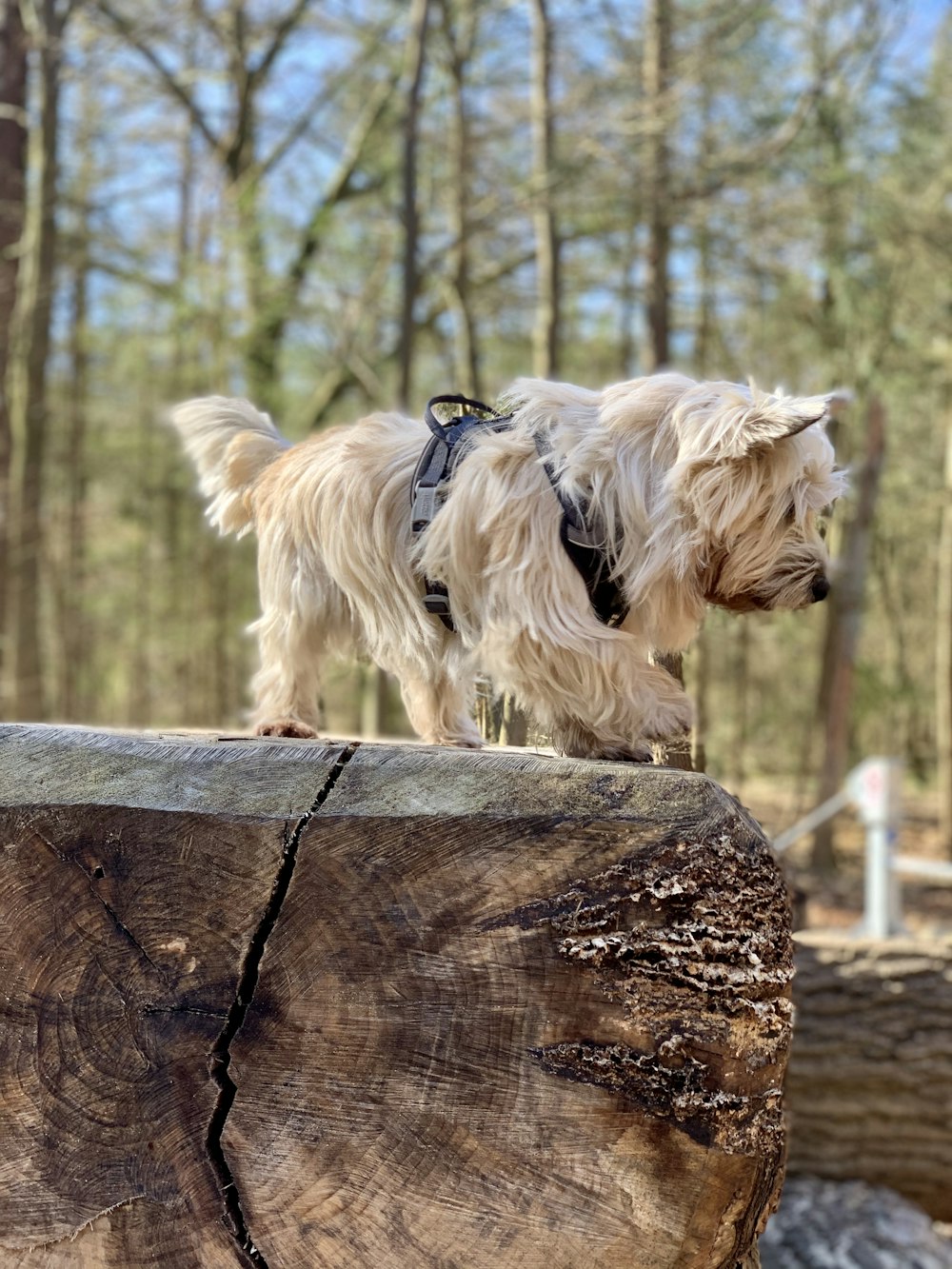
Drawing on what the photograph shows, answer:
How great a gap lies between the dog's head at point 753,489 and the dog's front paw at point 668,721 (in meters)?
0.37

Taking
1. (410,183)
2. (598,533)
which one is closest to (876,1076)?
(598,533)

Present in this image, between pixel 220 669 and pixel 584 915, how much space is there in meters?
13.1

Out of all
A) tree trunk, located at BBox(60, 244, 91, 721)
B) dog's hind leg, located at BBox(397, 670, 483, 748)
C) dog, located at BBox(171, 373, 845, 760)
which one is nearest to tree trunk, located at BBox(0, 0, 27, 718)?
tree trunk, located at BBox(60, 244, 91, 721)

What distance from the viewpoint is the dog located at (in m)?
2.85

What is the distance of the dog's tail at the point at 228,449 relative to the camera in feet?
12.4

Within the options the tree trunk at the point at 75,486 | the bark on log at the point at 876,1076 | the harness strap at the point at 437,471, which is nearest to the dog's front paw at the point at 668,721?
the harness strap at the point at 437,471

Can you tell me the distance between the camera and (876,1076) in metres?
5.24

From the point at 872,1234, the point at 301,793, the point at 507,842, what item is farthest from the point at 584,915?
the point at 872,1234

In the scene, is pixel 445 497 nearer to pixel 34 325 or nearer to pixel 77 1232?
pixel 77 1232

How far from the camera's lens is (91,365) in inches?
627

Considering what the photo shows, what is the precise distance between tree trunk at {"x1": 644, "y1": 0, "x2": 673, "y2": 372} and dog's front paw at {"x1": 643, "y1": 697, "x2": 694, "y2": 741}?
7.62 meters

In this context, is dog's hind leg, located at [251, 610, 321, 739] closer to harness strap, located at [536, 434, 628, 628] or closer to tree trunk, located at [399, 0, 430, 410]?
harness strap, located at [536, 434, 628, 628]

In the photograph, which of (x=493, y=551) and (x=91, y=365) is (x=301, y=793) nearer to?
(x=493, y=551)

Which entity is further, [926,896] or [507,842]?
[926,896]
